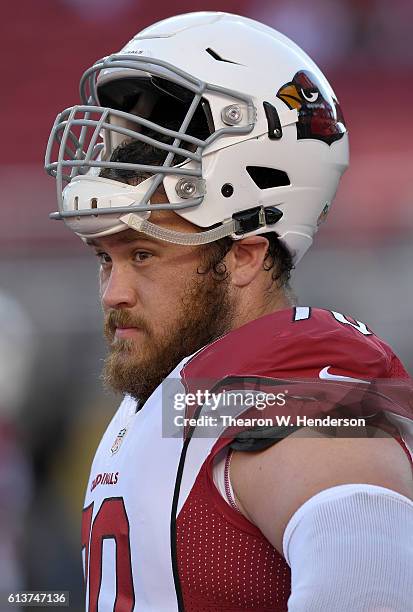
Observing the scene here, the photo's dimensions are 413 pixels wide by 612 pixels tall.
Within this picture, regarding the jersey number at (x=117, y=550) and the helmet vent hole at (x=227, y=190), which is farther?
the helmet vent hole at (x=227, y=190)

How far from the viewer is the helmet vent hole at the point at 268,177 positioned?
1555 millimetres

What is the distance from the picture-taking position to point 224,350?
1334 mm

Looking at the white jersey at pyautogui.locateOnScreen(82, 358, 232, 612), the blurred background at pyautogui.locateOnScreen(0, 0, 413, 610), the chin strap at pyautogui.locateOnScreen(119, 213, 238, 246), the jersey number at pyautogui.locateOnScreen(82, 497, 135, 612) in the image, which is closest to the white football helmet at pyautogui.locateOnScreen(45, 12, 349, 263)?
the chin strap at pyautogui.locateOnScreen(119, 213, 238, 246)

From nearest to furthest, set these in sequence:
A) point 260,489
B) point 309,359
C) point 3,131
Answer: point 260,489, point 309,359, point 3,131

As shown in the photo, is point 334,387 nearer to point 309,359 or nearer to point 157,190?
point 309,359

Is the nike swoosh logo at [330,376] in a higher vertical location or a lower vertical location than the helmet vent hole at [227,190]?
lower

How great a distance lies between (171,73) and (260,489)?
727 mm

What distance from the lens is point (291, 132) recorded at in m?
1.56

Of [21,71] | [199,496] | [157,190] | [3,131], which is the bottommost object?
[199,496]

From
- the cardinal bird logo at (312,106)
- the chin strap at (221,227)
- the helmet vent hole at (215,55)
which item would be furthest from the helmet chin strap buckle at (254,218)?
the helmet vent hole at (215,55)

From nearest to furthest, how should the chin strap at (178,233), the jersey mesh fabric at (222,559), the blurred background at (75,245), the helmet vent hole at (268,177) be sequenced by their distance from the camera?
the jersey mesh fabric at (222,559), the chin strap at (178,233), the helmet vent hole at (268,177), the blurred background at (75,245)

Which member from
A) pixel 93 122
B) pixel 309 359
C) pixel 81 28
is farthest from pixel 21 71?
pixel 309 359

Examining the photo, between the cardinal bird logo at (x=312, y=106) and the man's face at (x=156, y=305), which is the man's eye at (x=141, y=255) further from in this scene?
the cardinal bird logo at (x=312, y=106)

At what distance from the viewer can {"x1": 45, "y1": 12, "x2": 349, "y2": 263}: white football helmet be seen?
1.48 metres
